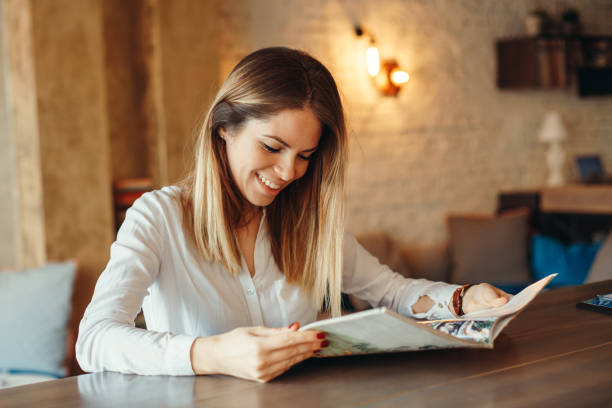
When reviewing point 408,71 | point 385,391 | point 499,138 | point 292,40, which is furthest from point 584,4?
point 385,391

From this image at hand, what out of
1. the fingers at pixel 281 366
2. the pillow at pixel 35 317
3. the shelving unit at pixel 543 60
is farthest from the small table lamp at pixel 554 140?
the fingers at pixel 281 366

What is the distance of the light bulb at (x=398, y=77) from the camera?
4.41 meters

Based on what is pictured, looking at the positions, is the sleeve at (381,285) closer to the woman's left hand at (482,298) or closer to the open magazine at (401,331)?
the woman's left hand at (482,298)

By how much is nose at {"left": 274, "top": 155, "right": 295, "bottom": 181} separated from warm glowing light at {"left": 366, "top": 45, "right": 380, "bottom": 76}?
294 centimetres

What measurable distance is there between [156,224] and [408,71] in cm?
343

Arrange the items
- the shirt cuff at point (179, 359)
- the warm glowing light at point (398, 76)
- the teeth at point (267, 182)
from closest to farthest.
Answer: the shirt cuff at point (179, 359) → the teeth at point (267, 182) → the warm glowing light at point (398, 76)

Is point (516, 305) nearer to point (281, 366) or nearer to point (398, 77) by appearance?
point (281, 366)

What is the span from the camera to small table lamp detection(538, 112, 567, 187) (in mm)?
5203

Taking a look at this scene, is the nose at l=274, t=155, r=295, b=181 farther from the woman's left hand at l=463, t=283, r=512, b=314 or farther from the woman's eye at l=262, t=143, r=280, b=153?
the woman's left hand at l=463, t=283, r=512, b=314

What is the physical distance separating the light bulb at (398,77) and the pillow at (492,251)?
45.0 inches

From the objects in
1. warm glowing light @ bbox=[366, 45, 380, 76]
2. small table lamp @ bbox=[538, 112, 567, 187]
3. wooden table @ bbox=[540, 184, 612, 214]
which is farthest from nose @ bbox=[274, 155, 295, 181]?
small table lamp @ bbox=[538, 112, 567, 187]

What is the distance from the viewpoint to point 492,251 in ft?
15.0

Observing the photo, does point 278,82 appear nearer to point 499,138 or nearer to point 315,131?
point 315,131

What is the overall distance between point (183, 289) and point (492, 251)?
3444mm
